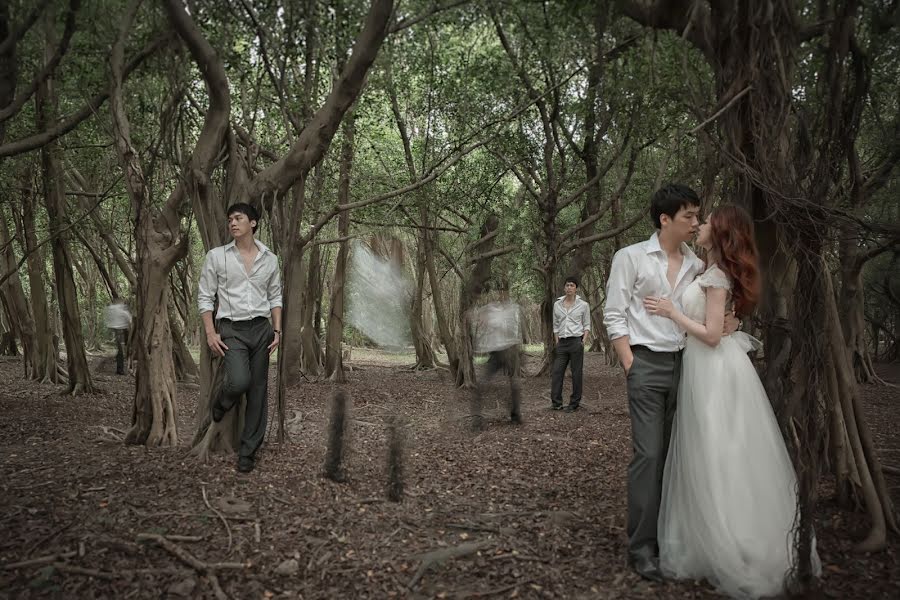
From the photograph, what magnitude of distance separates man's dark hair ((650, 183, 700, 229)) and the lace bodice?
13.6 inches

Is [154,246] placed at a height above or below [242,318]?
above

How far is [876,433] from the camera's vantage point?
7.30 meters

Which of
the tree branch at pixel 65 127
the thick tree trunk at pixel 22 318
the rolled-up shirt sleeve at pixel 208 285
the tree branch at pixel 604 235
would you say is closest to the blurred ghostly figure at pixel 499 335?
the tree branch at pixel 604 235

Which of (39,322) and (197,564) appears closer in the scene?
(197,564)

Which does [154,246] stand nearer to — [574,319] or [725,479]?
[725,479]

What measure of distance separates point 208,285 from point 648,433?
3.24 meters

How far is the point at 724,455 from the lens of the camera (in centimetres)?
323

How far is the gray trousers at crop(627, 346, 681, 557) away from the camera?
3328mm

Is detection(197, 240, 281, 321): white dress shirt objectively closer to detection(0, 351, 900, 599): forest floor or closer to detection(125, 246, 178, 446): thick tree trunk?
detection(125, 246, 178, 446): thick tree trunk

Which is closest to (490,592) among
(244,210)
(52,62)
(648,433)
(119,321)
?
(648,433)

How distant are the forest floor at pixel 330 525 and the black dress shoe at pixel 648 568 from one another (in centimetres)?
5

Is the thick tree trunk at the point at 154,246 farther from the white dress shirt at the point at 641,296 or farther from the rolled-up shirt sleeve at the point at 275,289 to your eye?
the white dress shirt at the point at 641,296

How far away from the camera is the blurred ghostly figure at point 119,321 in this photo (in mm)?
13859

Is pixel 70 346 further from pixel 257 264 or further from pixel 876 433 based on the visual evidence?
pixel 876 433
